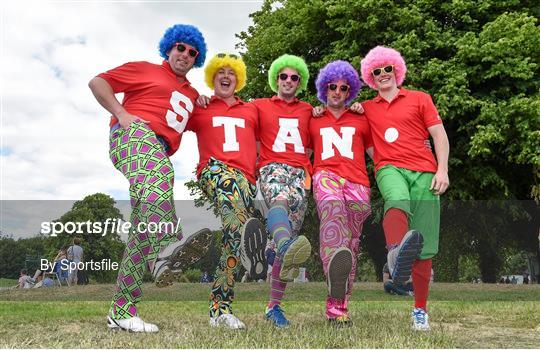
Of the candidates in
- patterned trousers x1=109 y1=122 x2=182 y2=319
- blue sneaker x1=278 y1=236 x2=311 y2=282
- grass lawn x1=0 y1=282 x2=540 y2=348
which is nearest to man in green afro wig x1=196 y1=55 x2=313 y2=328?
blue sneaker x1=278 y1=236 x2=311 y2=282

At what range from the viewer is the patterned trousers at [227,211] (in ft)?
15.7

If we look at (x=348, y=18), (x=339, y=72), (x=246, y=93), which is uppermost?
(x=348, y=18)

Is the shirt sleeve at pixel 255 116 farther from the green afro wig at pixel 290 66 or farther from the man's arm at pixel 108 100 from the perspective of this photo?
the man's arm at pixel 108 100

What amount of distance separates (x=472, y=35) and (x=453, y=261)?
10487 millimetres

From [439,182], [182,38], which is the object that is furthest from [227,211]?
[439,182]

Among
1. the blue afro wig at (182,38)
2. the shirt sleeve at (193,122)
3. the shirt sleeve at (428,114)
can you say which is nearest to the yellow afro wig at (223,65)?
the blue afro wig at (182,38)

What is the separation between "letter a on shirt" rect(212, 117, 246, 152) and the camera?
4996mm

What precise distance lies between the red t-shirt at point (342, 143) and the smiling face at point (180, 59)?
4.35ft

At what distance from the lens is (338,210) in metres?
4.91

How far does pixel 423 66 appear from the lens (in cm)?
1355

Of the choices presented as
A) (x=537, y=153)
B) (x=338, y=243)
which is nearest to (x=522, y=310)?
(x=338, y=243)

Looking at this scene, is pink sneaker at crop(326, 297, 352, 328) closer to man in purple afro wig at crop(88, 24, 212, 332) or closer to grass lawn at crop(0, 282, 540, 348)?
grass lawn at crop(0, 282, 540, 348)

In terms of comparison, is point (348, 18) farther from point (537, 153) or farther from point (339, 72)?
point (339, 72)

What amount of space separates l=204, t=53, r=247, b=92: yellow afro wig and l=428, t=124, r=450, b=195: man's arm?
6.40ft
